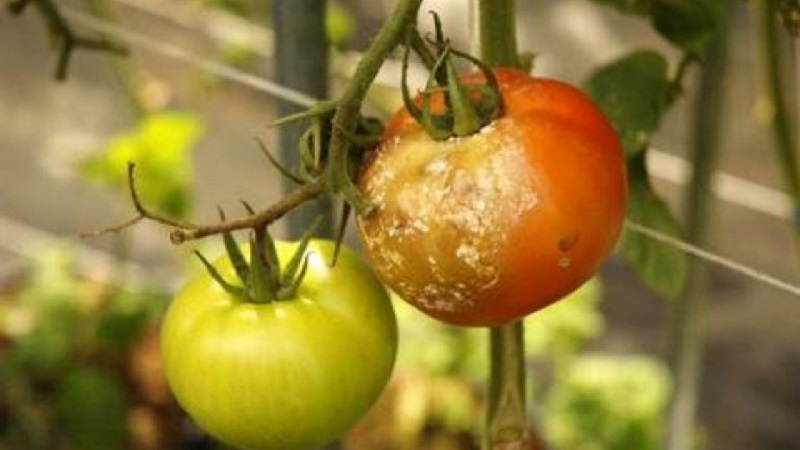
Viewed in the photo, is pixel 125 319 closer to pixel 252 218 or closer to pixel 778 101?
pixel 778 101

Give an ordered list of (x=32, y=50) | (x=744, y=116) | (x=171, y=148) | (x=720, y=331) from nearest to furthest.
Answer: (x=171, y=148) < (x=720, y=331) < (x=744, y=116) < (x=32, y=50)

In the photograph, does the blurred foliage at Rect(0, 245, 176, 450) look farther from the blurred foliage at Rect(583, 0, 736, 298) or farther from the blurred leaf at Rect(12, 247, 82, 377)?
the blurred foliage at Rect(583, 0, 736, 298)

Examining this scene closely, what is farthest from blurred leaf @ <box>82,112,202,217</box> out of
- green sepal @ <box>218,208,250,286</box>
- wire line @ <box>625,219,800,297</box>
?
green sepal @ <box>218,208,250,286</box>

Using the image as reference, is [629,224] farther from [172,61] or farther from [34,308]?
[172,61]

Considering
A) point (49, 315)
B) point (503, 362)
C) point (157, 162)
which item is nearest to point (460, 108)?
point (503, 362)

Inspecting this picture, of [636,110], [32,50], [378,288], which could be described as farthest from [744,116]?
[378,288]

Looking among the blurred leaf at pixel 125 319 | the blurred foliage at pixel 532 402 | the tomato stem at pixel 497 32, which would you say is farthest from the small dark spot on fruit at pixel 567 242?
the blurred leaf at pixel 125 319
